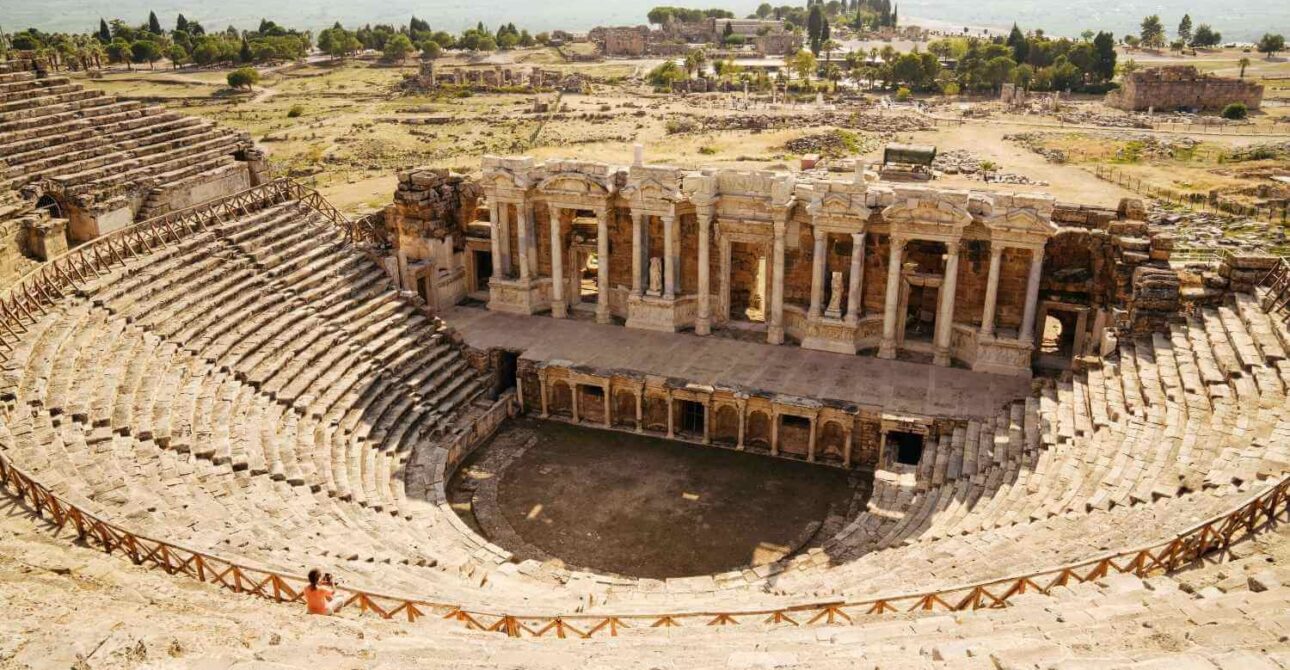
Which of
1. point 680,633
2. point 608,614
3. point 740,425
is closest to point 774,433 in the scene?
point 740,425

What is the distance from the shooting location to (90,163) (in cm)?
2709

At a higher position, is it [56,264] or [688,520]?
[56,264]

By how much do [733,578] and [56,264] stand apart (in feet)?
56.3

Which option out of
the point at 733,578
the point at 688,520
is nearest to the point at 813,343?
the point at 688,520

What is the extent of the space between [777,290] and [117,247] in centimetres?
1825

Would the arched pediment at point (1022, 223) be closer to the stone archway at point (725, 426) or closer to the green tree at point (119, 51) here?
the stone archway at point (725, 426)

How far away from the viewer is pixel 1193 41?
174m

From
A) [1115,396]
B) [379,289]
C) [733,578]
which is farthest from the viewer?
[379,289]

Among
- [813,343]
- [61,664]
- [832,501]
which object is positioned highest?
[61,664]

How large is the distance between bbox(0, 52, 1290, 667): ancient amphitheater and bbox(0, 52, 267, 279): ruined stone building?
112 millimetres

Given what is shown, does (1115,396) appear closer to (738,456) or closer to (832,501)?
(832,501)

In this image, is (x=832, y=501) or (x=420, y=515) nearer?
(x=420, y=515)

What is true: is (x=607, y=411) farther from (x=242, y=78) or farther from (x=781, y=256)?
(x=242, y=78)

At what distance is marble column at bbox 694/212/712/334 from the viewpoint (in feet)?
101
